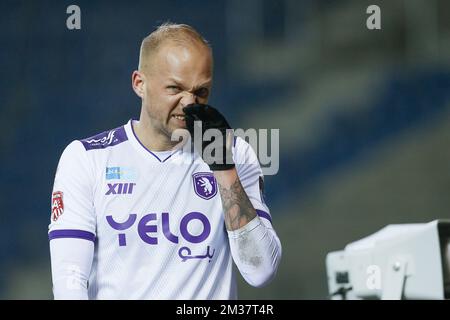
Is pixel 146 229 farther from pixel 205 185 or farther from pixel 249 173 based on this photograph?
pixel 249 173

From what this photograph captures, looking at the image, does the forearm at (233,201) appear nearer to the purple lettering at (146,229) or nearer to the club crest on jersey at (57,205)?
the purple lettering at (146,229)

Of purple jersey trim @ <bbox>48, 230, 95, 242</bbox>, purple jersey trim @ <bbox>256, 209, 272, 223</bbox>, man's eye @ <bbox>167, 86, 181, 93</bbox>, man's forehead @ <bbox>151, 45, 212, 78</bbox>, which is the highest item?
man's forehead @ <bbox>151, 45, 212, 78</bbox>

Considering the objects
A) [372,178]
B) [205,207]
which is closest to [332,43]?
Answer: [372,178]

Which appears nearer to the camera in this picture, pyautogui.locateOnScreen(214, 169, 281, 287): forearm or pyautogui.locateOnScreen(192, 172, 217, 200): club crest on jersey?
pyautogui.locateOnScreen(214, 169, 281, 287): forearm

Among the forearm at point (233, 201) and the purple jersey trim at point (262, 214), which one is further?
the purple jersey trim at point (262, 214)

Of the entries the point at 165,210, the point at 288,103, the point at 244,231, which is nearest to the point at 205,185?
the point at 165,210

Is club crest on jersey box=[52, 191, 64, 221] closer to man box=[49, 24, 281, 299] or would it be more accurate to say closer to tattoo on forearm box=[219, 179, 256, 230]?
man box=[49, 24, 281, 299]

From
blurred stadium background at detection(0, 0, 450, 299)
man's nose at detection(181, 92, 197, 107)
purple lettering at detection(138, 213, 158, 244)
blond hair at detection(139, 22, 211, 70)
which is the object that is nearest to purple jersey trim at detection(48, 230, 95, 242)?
purple lettering at detection(138, 213, 158, 244)

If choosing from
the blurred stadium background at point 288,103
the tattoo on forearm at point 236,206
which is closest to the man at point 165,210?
the tattoo on forearm at point 236,206

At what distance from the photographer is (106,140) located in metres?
2.55

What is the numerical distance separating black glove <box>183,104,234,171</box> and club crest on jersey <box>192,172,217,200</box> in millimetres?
190

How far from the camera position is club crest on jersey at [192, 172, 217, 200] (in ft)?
7.92

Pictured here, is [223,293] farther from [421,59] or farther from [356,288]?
[421,59]

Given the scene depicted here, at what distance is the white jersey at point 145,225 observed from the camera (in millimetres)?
2287
